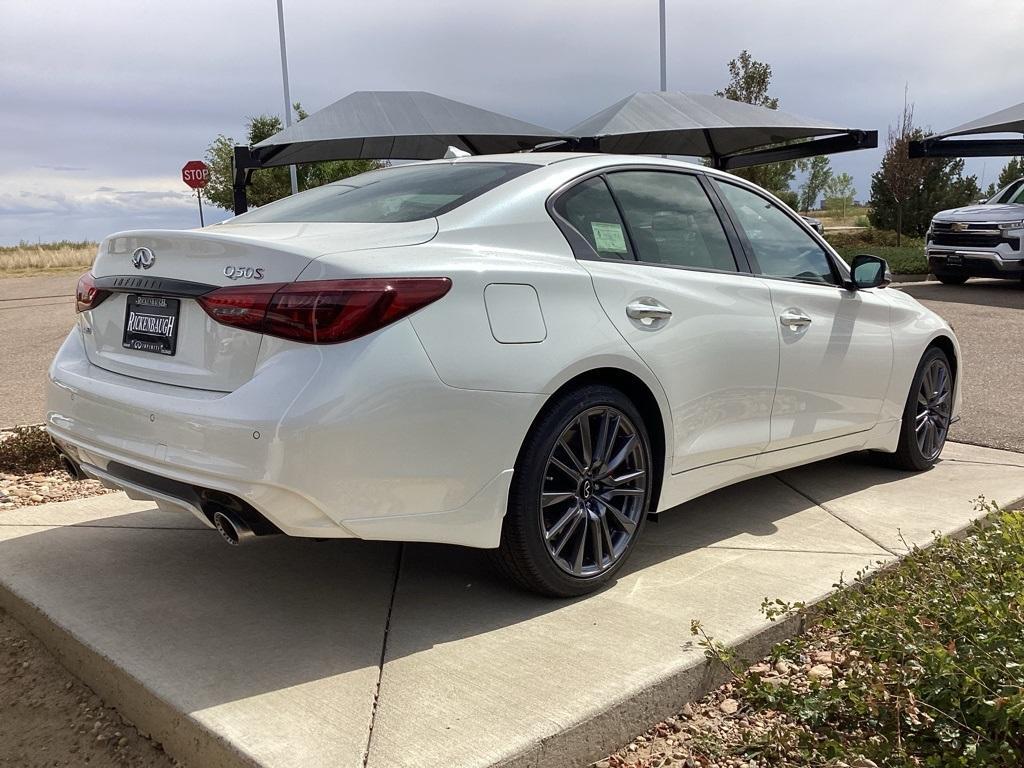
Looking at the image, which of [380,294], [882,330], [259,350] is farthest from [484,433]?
[882,330]

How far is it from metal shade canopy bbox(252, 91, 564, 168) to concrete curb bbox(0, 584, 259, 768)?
37.8 feet

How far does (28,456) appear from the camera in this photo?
5496 mm

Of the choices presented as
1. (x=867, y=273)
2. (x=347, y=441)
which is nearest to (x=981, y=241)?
(x=867, y=273)

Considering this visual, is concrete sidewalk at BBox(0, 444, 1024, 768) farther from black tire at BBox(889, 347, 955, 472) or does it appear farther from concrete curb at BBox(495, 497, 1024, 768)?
black tire at BBox(889, 347, 955, 472)

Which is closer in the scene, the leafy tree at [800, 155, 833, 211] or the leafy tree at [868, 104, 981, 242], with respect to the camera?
the leafy tree at [868, 104, 981, 242]

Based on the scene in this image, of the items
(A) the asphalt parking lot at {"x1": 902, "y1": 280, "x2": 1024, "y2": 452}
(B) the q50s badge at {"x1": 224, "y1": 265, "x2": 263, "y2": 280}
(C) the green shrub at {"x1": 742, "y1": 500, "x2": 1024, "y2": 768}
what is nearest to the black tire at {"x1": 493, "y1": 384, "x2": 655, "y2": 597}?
(C) the green shrub at {"x1": 742, "y1": 500, "x2": 1024, "y2": 768}

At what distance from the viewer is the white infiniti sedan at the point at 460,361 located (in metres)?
A: 2.77

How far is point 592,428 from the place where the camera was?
3.35m

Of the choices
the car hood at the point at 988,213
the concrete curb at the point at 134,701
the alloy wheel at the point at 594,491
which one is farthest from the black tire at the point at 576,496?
the car hood at the point at 988,213

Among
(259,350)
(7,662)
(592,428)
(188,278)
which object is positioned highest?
(188,278)

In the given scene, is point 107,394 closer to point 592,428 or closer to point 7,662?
point 7,662

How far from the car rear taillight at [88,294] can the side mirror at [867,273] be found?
333 centimetres

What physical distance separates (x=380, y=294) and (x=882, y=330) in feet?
9.83

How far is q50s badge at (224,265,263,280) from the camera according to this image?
113 inches
